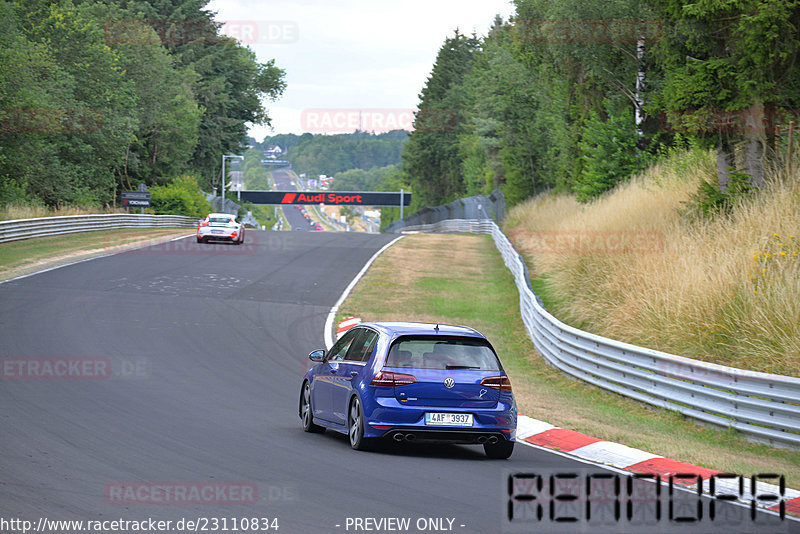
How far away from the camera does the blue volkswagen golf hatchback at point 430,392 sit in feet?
33.0

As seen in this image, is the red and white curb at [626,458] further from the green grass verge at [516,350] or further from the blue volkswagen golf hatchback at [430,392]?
the blue volkswagen golf hatchback at [430,392]

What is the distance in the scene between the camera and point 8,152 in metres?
50.6

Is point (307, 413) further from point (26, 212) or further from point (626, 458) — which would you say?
point (26, 212)

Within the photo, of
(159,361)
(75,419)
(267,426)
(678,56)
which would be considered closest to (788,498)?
(267,426)

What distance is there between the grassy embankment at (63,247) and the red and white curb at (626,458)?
21.0 meters

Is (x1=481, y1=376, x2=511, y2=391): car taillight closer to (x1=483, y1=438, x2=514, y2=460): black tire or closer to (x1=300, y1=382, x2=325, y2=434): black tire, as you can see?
(x1=483, y1=438, x2=514, y2=460): black tire

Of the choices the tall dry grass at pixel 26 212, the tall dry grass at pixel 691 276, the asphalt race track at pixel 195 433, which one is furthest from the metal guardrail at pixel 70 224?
the tall dry grass at pixel 691 276

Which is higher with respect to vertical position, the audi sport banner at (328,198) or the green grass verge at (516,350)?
the audi sport banner at (328,198)

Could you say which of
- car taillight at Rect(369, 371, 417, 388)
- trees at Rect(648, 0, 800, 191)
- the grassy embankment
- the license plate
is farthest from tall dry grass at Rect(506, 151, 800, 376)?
the grassy embankment

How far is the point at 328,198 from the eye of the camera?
118 m

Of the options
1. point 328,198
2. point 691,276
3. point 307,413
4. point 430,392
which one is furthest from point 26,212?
point 328,198

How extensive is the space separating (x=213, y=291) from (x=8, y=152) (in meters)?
27.9

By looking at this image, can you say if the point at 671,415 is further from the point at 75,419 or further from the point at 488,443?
the point at 75,419

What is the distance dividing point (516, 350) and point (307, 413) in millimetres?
10329
